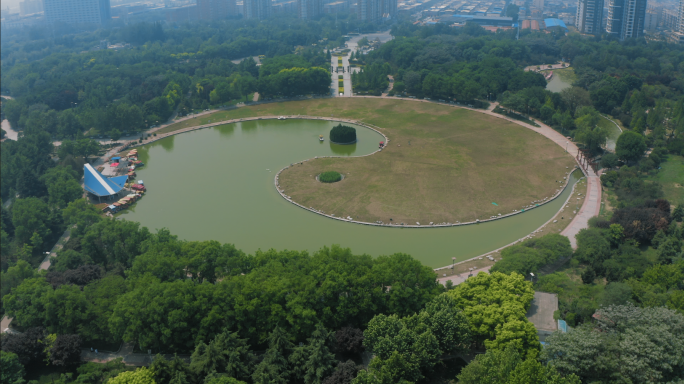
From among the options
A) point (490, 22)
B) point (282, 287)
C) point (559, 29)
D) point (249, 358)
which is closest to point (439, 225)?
point (282, 287)

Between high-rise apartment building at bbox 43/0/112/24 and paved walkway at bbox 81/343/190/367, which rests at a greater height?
high-rise apartment building at bbox 43/0/112/24

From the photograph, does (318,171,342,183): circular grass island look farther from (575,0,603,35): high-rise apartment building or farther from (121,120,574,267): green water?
(575,0,603,35): high-rise apartment building

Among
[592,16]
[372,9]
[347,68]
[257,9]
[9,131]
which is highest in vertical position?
[257,9]

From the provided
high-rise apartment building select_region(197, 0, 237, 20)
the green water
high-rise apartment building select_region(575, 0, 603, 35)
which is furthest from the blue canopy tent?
high-rise apartment building select_region(197, 0, 237, 20)

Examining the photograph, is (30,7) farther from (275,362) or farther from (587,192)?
(275,362)

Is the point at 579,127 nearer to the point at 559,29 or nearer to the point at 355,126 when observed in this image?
the point at 355,126

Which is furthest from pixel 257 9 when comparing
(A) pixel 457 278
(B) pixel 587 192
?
(A) pixel 457 278
